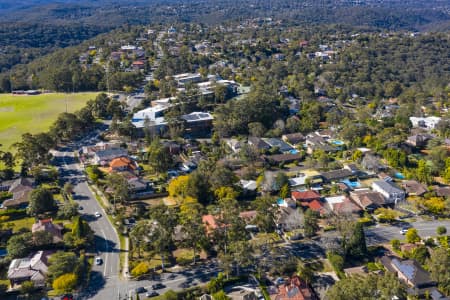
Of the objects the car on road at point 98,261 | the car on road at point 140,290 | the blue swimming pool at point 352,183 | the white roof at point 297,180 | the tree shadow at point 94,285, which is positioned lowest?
the blue swimming pool at point 352,183

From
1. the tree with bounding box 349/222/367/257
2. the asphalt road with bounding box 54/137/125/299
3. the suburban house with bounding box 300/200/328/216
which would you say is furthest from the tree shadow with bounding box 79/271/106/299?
the suburban house with bounding box 300/200/328/216

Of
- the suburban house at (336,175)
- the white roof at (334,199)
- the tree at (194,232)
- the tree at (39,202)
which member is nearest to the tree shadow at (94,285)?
the tree at (194,232)

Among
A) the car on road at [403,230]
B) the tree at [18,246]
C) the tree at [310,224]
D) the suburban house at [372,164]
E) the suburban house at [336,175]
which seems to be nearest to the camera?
the tree at [18,246]

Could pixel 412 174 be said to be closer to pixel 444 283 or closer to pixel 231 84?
pixel 444 283

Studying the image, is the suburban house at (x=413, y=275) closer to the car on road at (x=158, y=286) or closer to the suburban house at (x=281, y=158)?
the car on road at (x=158, y=286)

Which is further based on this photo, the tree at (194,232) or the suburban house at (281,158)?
the suburban house at (281,158)
